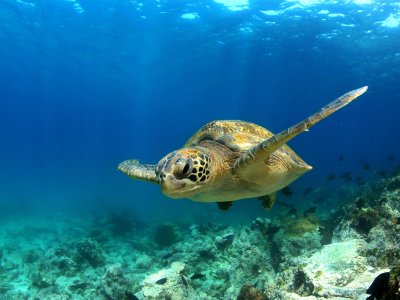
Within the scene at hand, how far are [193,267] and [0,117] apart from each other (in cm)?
9866

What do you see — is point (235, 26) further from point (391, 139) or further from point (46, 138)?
point (46, 138)

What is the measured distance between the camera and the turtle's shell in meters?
4.51

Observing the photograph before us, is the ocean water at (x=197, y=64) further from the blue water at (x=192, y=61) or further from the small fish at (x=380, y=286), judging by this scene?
the small fish at (x=380, y=286)

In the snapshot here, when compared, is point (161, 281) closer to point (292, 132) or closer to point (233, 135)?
point (233, 135)

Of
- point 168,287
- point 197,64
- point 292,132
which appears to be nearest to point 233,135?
point 292,132

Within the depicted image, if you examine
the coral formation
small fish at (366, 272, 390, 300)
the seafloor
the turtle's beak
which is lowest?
the coral formation

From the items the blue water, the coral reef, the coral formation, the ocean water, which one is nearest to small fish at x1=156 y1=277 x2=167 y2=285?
the coral reef

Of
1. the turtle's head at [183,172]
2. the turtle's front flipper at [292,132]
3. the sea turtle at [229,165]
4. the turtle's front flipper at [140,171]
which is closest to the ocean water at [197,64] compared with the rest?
the sea turtle at [229,165]

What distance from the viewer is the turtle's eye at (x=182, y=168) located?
10.4 ft

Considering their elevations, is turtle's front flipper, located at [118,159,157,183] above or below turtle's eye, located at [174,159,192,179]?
below

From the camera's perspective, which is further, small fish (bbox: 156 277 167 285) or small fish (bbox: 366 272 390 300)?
small fish (bbox: 156 277 167 285)

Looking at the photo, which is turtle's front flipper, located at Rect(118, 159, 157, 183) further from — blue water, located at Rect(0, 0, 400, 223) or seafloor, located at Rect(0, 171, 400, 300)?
blue water, located at Rect(0, 0, 400, 223)

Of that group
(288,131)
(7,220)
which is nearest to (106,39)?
(7,220)

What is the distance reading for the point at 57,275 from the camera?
9.38 meters
